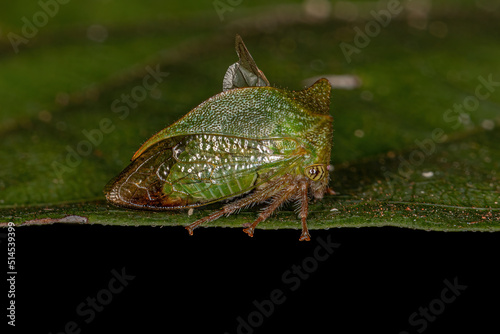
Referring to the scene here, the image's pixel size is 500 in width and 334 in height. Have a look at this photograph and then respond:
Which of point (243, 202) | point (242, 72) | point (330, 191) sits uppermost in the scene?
point (242, 72)

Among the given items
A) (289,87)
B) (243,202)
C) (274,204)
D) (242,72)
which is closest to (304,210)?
(274,204)

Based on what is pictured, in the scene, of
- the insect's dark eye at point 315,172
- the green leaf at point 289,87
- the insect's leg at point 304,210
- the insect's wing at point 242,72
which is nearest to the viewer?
the insect's leg at point 304,210

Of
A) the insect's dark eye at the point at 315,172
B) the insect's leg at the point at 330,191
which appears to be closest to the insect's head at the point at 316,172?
the insect's dark eye at the point at 315,172

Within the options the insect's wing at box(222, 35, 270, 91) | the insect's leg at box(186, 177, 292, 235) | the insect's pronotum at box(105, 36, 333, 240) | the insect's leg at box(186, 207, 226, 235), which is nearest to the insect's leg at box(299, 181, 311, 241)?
the insect's pronotum at box(105, 36, 333, 240)

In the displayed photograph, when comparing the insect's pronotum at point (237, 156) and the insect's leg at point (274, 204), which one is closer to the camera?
the insect's leg at point (274, 204)

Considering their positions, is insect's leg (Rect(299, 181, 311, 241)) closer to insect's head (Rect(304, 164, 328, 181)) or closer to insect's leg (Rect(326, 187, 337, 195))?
insect's head (Rect(304, 164, 328, 181))

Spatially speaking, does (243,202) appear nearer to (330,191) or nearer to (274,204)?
(274,204)

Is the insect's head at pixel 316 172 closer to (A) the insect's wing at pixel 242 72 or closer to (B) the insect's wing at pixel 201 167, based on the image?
(B) the insect's wing at pixel 201 167
